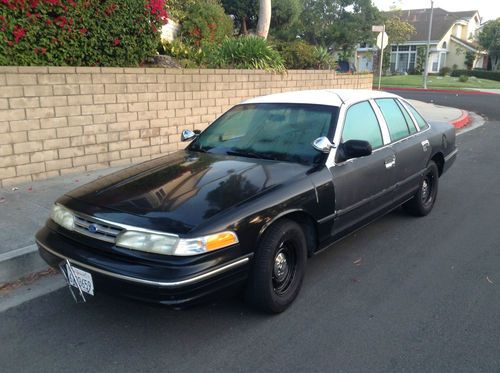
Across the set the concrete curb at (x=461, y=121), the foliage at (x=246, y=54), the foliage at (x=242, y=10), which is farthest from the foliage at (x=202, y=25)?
the concrete curb at (x=461, y=121)

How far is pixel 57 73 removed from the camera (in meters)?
6.75

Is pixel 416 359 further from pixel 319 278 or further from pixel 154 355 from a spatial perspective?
pixel 154 355

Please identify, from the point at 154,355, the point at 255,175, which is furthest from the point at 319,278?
the point at 154,355

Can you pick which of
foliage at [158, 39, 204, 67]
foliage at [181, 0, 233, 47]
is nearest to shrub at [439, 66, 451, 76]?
foliage at [181, 0, 233, 47]

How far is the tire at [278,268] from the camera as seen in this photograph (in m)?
3.33

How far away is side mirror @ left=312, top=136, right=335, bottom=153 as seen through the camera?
13.1 ft

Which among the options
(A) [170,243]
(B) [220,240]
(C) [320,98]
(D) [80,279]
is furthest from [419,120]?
(D) [80,279]

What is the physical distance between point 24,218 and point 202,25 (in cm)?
845

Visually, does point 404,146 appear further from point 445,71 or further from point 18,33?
point 445,71

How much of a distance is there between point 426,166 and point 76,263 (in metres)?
4.19

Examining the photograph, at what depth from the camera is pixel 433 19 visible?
55562 millimetres

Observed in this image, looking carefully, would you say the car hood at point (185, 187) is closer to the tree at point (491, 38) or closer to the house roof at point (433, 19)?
the house roof at point (433, 19)

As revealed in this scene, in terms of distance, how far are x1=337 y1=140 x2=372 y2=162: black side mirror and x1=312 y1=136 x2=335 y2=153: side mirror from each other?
14cm

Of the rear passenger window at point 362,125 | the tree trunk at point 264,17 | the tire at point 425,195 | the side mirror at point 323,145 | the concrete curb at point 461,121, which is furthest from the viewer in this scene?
the concrete curb at point 461,121
